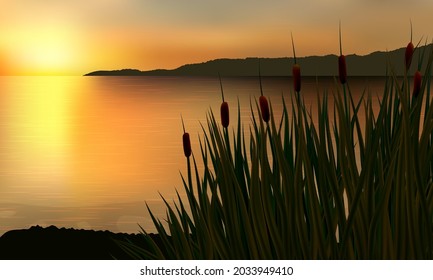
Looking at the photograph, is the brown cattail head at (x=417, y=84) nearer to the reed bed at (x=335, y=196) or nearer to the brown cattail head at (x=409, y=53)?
the reed bed at (x=335, y=196)

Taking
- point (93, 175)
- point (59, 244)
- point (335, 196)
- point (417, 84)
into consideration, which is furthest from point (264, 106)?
point (93, 175)

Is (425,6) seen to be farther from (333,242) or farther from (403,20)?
(333,242)

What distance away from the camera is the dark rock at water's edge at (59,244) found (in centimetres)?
360

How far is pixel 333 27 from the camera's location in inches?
116

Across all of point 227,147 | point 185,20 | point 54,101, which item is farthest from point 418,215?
point 54,101

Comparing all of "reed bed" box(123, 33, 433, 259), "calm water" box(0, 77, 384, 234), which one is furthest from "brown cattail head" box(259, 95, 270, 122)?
"calm water" box(0, 77, 384, 234)

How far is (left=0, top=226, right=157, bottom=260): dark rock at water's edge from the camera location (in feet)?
11.8

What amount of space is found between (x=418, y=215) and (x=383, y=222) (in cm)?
10

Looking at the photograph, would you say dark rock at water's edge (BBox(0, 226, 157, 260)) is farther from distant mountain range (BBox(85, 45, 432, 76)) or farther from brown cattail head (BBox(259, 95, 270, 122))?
brown cattail head (BBox(259, 95, 270, 122))

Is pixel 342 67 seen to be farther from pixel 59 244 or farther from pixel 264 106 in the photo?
pixel 59 244

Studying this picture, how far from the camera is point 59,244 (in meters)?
3.71

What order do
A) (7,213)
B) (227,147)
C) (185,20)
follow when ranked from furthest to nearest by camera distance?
(7,213) → (185,20) → (227,147)

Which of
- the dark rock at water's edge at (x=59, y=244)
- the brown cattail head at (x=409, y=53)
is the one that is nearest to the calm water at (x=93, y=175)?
the dark rock at water's edge at (x=59, y=244)

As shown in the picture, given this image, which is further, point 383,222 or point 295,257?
point 295,257
